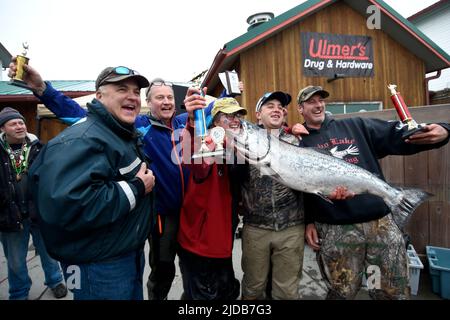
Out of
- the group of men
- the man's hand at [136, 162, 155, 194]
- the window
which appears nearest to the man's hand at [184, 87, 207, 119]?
the group of men

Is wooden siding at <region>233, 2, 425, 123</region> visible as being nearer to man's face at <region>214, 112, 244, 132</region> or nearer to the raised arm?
the raised arm

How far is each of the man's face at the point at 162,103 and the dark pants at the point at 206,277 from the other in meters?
1.43

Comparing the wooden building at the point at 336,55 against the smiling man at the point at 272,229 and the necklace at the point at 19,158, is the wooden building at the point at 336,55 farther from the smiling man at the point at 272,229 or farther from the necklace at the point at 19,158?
the necklace at the point at 19,158

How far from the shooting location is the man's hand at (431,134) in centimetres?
256

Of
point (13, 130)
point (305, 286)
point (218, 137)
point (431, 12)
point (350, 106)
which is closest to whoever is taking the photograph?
point (218, 137)

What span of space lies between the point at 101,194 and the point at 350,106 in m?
8.77

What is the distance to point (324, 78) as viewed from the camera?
8461 mm

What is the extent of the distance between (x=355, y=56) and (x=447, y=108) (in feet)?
19.1

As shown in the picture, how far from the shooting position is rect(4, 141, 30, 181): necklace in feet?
12.2

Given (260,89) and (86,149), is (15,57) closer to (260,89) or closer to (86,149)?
(86,149)

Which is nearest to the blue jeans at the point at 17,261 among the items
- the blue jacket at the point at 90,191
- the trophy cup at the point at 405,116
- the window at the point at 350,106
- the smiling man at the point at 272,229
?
the blue jacket at the point at 90,191

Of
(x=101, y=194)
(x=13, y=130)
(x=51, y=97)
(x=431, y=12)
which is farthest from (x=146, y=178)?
(x=431, y=12)

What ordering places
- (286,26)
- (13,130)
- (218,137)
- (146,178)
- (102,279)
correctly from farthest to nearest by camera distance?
(286,26) → (13,130) → (218,137) → (146,178) → (102,279)

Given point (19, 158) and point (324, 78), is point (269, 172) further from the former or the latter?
point (324, 78)
